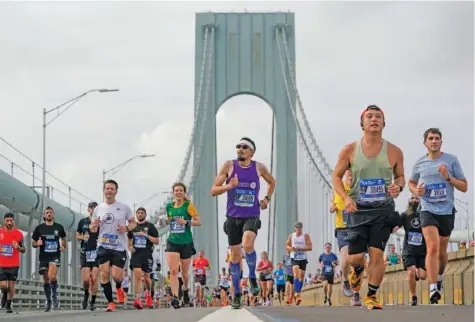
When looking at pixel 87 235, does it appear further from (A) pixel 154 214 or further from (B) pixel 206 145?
(B) pixel 206 145

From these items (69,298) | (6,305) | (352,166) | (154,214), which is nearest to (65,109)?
(69,298)

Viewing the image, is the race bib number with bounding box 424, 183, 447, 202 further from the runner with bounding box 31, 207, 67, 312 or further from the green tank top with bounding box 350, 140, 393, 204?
the runner with bounding box 31, 207, 67, 312

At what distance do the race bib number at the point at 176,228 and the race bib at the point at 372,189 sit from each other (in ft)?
19.9

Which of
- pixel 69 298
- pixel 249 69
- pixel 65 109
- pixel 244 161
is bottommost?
pixel 69 298

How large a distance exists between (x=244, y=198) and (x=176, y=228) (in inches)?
134

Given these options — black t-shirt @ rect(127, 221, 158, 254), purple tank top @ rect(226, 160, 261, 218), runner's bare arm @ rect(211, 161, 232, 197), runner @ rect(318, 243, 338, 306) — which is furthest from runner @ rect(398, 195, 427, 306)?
runner @ rect(318, 243, 338, 306)

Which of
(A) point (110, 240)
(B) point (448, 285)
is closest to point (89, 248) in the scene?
(A) point (110, 240)

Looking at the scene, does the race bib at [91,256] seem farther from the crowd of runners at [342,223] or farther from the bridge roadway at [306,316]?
the bridge roadway at [306,316]

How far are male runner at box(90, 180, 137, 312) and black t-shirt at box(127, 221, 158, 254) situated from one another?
4602 mm

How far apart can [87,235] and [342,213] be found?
4948 millimetres

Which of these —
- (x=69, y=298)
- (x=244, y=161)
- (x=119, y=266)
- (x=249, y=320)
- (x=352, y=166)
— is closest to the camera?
(x=249, y=320)

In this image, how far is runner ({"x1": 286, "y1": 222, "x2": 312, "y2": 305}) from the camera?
20359 mm

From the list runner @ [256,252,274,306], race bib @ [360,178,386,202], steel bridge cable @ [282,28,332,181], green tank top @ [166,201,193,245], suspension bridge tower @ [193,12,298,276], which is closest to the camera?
race bib @ [360,178,386,202]

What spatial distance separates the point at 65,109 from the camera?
33.2 m
